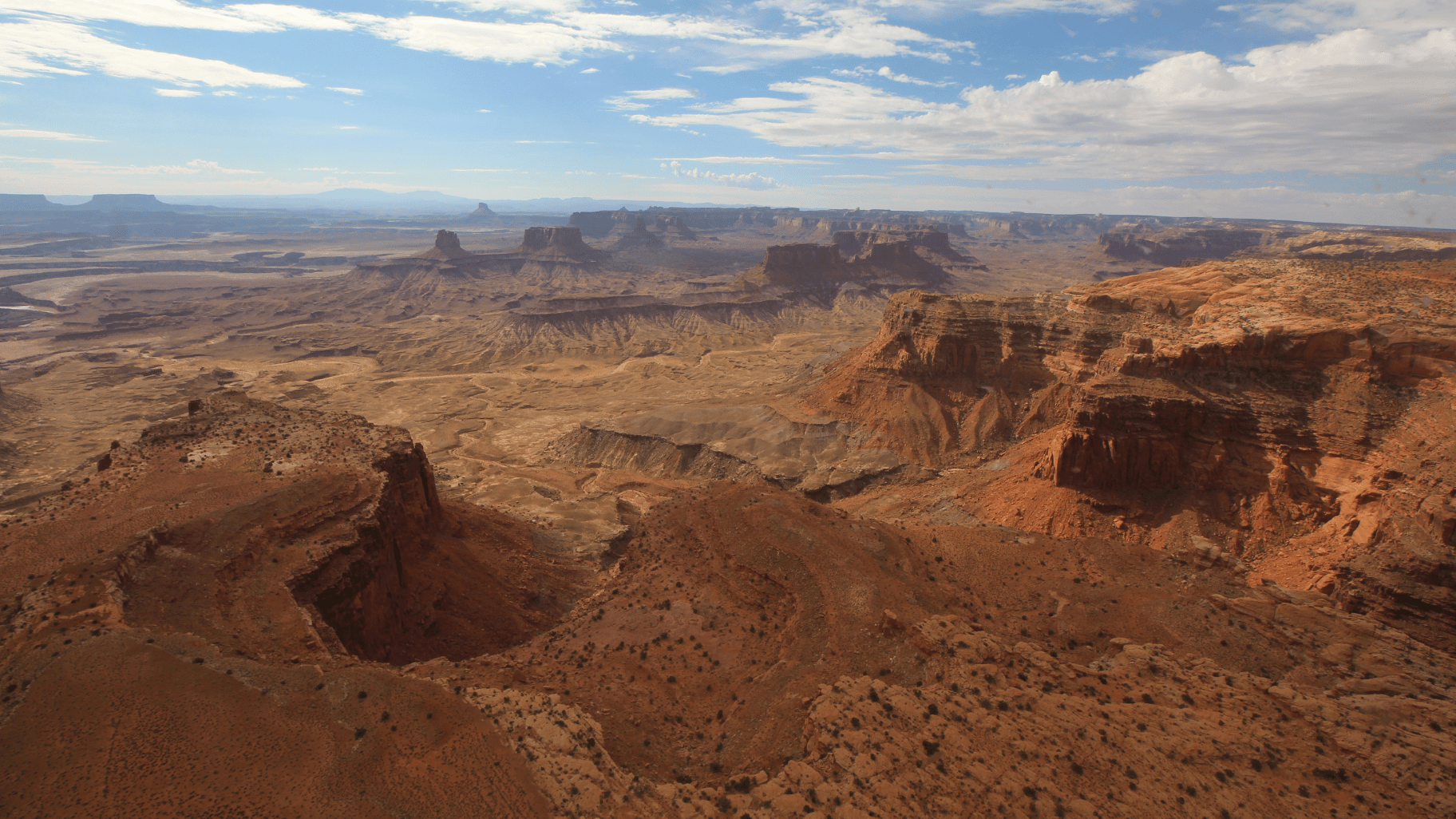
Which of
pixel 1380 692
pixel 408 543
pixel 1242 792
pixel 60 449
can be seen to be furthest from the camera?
pixel 60 449

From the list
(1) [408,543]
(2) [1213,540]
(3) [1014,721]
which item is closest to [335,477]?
(1) [408,543]

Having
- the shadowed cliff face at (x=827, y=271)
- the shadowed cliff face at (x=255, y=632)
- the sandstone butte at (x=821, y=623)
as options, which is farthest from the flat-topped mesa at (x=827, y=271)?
the shadowed cliff face at (x=255, y=632)

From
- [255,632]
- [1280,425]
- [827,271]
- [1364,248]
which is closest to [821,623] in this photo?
[255,632]

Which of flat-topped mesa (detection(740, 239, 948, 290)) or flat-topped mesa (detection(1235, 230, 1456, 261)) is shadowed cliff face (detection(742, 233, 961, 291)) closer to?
flat-topped mesa (detection(740, 239, 948, 290))

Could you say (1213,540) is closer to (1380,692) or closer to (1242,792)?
(1380,692)

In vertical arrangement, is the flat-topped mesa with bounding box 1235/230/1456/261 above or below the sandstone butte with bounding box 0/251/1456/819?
above

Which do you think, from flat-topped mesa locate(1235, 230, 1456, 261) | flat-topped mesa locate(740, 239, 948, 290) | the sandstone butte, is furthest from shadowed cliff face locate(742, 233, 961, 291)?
the sandstone butte

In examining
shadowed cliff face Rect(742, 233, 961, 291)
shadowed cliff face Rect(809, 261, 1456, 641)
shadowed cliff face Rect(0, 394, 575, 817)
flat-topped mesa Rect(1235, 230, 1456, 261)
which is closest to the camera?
shadowed cliff face Rect(0, 394, 575, 817)
